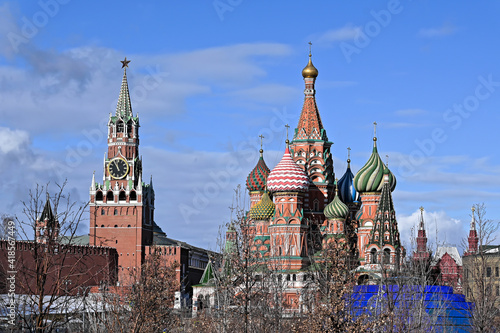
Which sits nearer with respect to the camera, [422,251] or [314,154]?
[422,251]

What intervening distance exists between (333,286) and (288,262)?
1781 inches

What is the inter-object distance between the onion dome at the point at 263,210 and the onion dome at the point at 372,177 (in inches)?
309

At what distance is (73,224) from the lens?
1489 cm

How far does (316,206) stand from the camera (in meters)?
69.8

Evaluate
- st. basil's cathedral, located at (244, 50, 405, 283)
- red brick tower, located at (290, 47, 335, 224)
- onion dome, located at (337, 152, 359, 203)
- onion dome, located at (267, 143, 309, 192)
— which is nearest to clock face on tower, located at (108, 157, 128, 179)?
st. basil's cathedral, located at (244, 50, 405, 283)

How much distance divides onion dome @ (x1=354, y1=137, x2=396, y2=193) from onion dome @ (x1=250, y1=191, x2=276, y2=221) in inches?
309

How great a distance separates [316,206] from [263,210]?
4378 mm

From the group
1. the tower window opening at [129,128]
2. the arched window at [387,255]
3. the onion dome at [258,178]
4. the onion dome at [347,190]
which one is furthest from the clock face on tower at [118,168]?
the arched window at [387,255]

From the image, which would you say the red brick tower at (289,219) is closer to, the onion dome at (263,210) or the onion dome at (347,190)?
the onion dome at (263,210)

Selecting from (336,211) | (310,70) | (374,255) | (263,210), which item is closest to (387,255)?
(374,255)

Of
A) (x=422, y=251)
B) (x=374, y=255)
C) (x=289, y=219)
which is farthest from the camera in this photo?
(x=289, y=219)

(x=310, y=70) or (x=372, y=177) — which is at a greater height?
(x=310, y=70)

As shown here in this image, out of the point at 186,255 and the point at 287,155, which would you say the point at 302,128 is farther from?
the point at 186,255

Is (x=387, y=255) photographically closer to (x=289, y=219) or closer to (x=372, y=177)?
(x=372, y=177)
